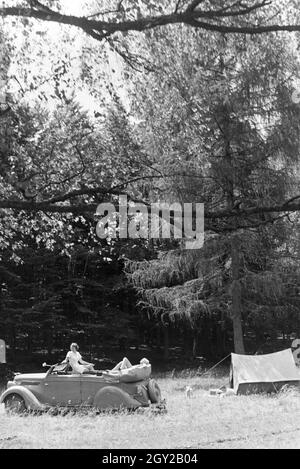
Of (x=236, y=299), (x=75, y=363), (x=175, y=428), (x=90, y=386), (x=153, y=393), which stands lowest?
(x=175, y=428)

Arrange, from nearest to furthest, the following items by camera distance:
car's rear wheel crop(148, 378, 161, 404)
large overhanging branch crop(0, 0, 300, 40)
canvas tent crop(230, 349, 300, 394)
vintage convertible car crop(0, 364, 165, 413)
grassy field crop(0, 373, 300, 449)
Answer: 1. large overhanging branch crop(0, 0, 300, 40)
2. grassy field crop(0, 373, 300, 449)
3. vintage convertible car crop(0, 364, 165, 413)
4. car's rear wheel crop(148, 378, 161, 404)
5. canvas tent crop(230, 349, 300, 394)

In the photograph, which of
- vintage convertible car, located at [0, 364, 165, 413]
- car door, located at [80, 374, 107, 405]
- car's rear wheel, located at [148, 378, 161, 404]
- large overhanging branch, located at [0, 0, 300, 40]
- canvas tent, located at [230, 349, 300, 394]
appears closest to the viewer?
large overhanging branch, located at [0, 0, 300, 40]

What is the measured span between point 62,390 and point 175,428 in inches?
101

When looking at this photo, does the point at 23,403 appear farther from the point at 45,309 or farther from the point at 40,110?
the point at 45,309

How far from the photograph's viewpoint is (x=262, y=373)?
14023 mm

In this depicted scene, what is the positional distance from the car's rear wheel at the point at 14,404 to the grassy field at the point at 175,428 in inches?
Answer: 6.9

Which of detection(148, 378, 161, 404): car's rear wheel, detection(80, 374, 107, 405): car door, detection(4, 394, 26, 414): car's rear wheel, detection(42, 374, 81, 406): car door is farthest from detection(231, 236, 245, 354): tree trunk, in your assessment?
detection(4, 394, 26, 414): car's rear wheel

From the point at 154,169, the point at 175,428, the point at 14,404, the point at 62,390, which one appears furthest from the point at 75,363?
the point at 154,169

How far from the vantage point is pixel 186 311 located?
58.9 feet

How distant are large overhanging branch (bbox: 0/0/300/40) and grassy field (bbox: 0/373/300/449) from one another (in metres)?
4.58

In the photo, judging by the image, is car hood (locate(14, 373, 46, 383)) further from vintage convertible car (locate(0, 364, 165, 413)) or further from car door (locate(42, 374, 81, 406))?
car door (locate(42, 374, 81, 406))

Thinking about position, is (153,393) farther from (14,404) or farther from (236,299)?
(236,299)

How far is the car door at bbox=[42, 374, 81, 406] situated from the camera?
1021 centimetres
